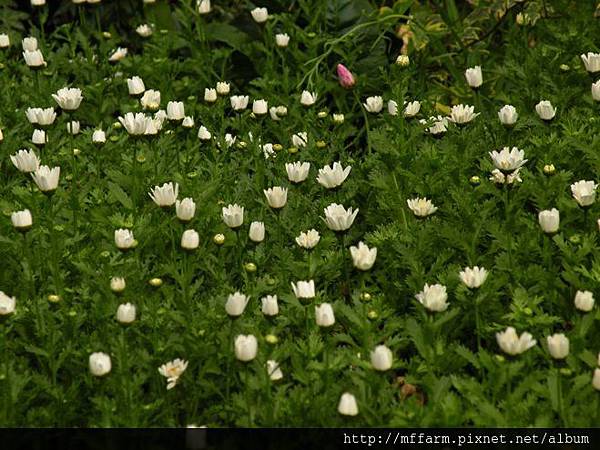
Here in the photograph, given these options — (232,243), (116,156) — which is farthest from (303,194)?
(116,156)

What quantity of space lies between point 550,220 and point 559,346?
669 millimetres

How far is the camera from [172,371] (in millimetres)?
3219

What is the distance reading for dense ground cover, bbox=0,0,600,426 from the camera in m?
3.23

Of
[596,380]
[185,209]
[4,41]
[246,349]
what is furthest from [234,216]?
[4,41]

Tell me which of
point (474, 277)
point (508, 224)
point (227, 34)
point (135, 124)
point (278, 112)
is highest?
point (135, 124)

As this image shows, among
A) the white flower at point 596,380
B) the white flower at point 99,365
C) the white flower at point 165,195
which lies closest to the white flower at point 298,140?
the white flower at point 165,195

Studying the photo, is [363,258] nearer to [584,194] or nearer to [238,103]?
[584,194]

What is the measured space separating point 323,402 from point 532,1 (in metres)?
3.36

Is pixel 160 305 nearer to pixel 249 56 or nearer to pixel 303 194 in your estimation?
pixel 303 194

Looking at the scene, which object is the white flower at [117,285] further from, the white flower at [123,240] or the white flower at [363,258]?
the white flower at [363,258]

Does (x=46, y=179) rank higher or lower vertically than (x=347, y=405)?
higher

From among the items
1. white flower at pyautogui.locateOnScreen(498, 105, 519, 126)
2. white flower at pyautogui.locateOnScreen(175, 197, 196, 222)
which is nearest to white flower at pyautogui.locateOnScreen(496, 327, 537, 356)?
white flower at pyautogui.locateOnScreen(175, 197, 196, 222)

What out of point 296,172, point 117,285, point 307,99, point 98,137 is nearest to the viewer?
point 117,285

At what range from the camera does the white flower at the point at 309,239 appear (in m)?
3.73
